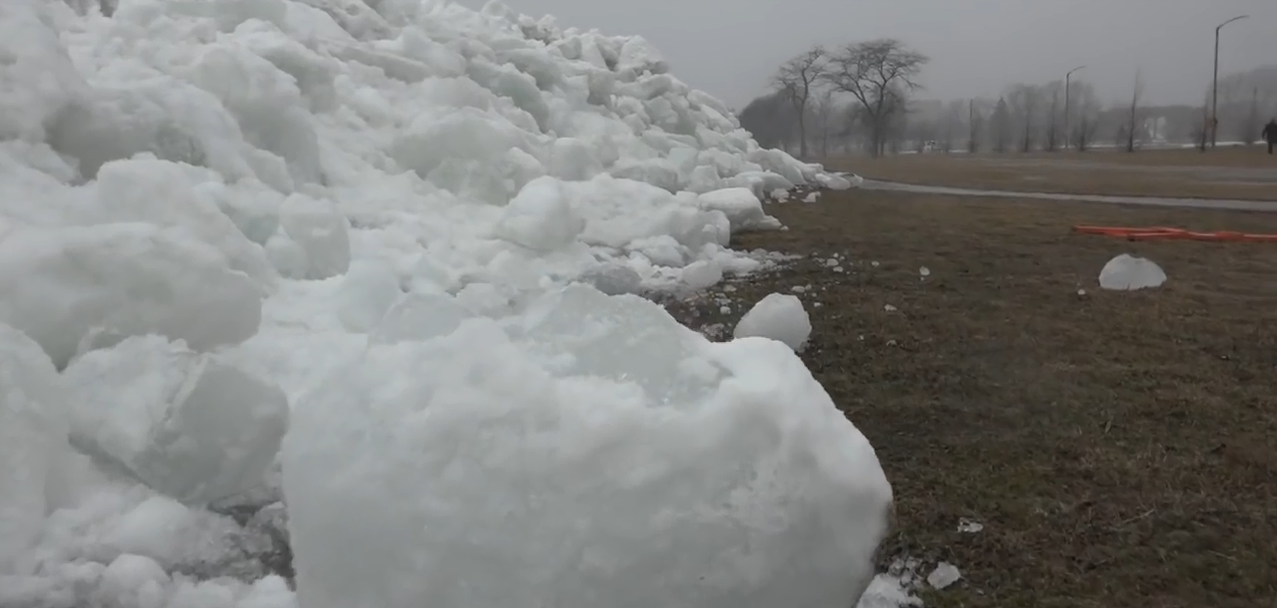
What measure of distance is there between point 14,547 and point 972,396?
2625 mm

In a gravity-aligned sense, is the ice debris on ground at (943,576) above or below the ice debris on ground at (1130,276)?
below

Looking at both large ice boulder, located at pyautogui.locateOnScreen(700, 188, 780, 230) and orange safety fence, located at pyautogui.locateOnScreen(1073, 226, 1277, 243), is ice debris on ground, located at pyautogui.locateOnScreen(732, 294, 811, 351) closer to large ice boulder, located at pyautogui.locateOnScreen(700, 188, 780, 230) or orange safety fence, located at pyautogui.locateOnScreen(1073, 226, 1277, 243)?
large ice boulder, located at pyautogui.locateOnScreen(700, 188, 780, 230)

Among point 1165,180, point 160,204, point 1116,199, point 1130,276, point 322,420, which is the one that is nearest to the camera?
point 322,420

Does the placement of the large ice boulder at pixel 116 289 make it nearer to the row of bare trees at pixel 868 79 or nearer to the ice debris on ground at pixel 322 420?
the ice debris on ground at pixel 322 420

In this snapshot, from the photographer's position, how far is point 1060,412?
111 inches

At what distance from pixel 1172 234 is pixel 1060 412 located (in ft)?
15.8

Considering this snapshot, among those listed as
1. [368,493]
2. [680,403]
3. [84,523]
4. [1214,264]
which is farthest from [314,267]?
[1214,264]

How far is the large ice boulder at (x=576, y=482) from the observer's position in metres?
1.52

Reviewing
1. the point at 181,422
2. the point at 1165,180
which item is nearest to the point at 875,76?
the point at 1165,180

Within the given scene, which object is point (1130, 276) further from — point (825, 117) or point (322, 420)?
point (825, 117)

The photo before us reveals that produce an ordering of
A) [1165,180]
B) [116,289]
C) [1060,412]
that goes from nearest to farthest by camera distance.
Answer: [116,289] → [1060,412] → [1165,180]

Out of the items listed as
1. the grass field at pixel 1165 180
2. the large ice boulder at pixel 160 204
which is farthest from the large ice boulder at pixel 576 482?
the grass field at pixel 1165 180

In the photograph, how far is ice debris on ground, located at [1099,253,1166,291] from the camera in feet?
Answer: 15.4

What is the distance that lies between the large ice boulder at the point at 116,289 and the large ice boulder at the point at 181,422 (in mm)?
109
